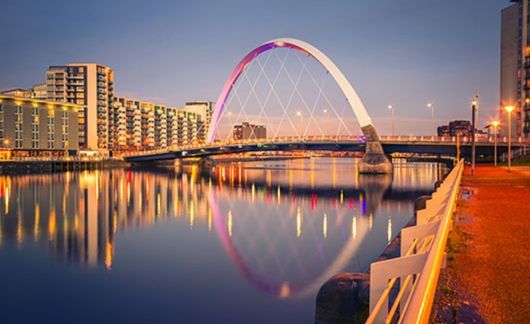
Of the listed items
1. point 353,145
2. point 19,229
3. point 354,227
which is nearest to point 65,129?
point 353,145

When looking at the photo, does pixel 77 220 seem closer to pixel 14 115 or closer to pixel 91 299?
pixel 91 299

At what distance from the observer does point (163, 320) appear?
38.0 ft

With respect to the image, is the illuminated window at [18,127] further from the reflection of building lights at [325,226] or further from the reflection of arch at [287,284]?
the reflection of building lights at [325,226]

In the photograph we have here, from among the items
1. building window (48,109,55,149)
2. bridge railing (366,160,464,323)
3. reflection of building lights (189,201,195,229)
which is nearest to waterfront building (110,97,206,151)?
building window (48,109,55,149)

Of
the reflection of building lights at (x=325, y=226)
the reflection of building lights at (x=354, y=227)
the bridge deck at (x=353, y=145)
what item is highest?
the bridge deck at (x=353, y=145)

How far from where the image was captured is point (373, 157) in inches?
2704

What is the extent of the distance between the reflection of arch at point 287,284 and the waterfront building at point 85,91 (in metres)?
114

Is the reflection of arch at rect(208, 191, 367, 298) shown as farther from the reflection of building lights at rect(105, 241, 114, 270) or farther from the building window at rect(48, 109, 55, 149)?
the building window at rect(48, 109, 55, 149)

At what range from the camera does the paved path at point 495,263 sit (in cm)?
552

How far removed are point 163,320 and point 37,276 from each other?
660cm

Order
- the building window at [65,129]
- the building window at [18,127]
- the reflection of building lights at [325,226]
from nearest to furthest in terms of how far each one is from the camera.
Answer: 1. the reflection of building lights at [325,226]
2. the building window at [18,127]
3. the building window at [65,129]

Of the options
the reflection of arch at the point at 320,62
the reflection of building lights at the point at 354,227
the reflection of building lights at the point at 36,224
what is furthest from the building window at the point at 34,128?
the reflection of building lights at the point at 354,227

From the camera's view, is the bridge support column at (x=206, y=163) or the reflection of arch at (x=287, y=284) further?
the bridge support column at (x=206, y=163)

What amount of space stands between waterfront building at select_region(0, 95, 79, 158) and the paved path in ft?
344
